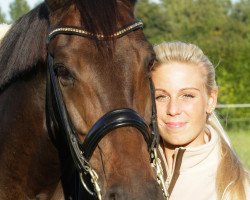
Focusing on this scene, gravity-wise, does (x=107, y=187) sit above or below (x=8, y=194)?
above

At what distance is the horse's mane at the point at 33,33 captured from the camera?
2906mm

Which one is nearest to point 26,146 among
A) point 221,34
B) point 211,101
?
point 211,101

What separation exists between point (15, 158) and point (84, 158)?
2.29ft

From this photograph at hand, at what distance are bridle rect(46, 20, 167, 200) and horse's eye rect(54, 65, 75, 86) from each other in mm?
43

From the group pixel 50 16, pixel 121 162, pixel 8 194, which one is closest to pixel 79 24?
pixel 50 16

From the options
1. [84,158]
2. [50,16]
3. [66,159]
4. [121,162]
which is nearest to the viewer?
[121,162]

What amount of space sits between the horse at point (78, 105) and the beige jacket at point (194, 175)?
0.42 meters

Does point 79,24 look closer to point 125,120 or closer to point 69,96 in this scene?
point 69,96

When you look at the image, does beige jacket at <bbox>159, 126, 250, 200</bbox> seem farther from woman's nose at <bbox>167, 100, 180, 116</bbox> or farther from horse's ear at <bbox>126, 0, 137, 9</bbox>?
horse's ear at <bbox>126, 0, 137, 9</bbox>

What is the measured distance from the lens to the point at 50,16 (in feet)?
10.2

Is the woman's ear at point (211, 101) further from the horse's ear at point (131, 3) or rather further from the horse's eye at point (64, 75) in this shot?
the horse's eye at point (64, 75)

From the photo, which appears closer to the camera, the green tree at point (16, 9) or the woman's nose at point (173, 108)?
the woman's nose at point (173, 108)

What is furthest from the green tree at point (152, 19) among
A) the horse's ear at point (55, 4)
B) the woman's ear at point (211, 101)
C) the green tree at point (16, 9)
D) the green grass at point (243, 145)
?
the horse's ear at point (55, 4)

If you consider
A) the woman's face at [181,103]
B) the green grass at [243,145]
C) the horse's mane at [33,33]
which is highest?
the horse's mane at [33,33]
